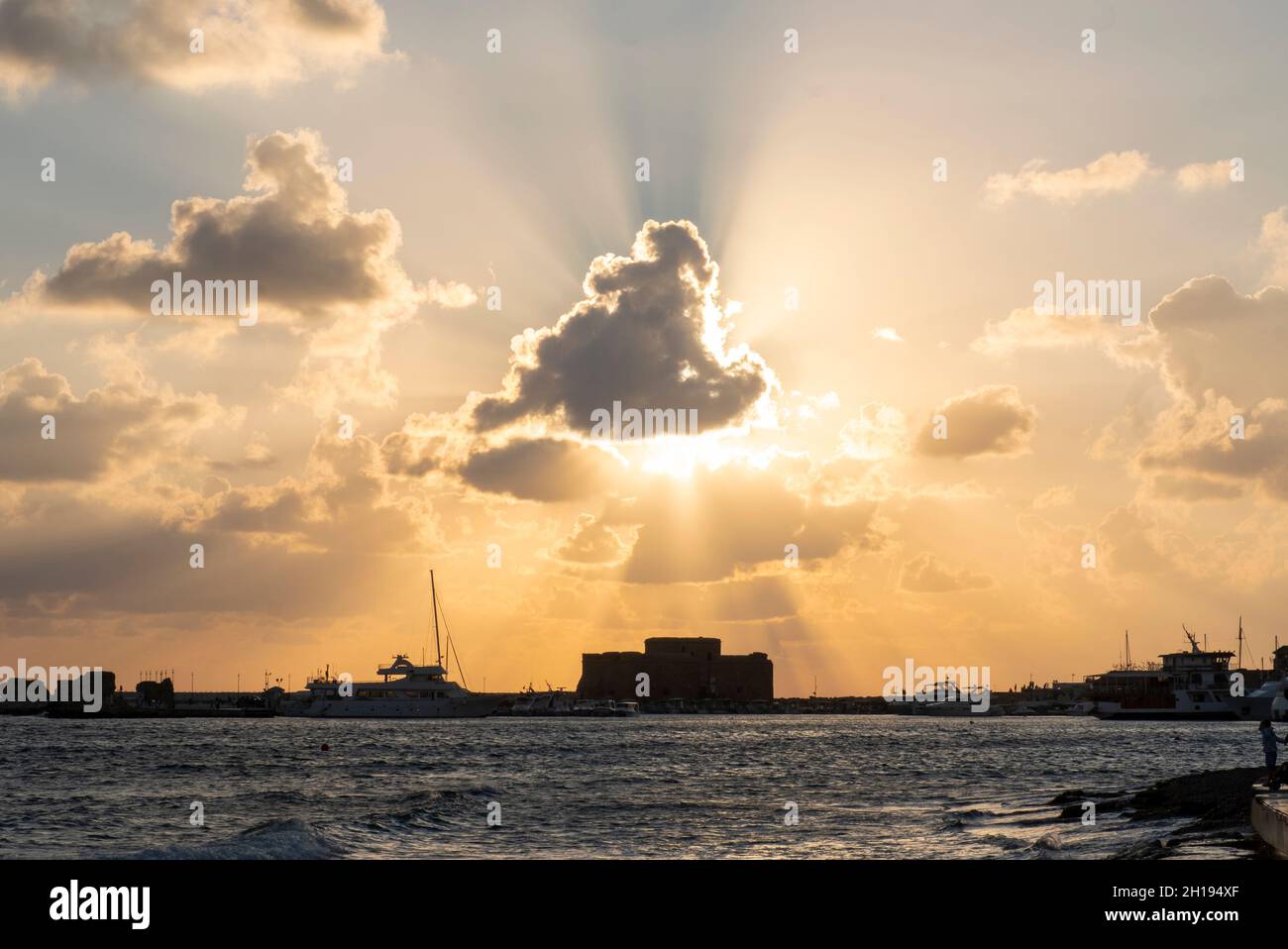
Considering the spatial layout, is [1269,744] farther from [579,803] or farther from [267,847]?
[579,803]

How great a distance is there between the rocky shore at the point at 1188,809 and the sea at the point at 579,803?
370 mm

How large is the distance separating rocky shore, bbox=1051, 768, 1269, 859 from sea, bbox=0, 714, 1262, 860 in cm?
37

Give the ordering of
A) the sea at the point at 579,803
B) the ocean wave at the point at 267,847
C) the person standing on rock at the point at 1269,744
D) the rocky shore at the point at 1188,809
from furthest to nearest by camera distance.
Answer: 1. the sea at the point at 579,803
2. the ocean wave at the point at 267,847
3. the person standing on rock at the point at 1269,744
4. the rocky shore at the point at 1188,809

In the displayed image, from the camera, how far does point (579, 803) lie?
59500 mm

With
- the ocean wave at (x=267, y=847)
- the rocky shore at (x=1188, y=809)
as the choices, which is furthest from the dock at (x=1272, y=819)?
the ocean wave at (x=267, y=847)

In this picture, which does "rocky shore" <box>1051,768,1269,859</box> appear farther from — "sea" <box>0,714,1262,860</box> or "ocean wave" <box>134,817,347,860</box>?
"ocean wave" <box>134,817,347,860</box>

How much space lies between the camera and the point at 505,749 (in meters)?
115

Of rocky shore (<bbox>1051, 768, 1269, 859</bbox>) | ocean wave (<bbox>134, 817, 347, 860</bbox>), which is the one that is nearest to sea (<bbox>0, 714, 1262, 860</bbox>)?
ocean wave (<bbox>134, 817, 347, 860</bbox>)

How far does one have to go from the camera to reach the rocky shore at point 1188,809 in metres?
29.8

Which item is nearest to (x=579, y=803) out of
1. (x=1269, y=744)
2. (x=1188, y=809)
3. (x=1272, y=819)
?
(x=1188, y=809)

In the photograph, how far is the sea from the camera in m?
42.4

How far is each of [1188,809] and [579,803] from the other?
85.1ft

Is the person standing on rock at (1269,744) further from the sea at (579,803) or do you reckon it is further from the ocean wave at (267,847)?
the ocean wave at (267,847)
